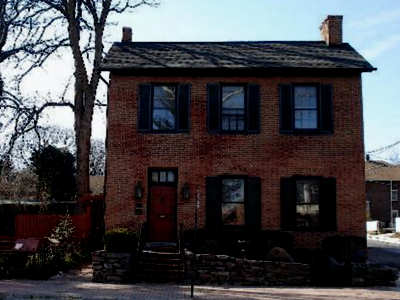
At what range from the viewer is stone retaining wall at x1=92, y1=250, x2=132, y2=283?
1484 centimetres

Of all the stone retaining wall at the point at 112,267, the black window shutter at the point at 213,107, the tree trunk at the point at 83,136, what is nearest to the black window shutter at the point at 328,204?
the black window shutter at the point at 213,107

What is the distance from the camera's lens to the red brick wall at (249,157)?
1781 cm

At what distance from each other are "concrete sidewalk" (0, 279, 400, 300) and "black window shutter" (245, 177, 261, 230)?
359 cm

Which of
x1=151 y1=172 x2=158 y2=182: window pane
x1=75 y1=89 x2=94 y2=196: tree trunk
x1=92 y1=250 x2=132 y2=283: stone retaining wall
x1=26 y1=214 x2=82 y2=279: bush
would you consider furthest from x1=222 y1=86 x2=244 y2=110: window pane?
x1=75 y1=89 x2=94 y2=196: tree trunk

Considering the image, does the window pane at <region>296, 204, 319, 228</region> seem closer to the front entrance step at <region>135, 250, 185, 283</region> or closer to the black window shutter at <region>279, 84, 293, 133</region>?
the black window shutter at <region>279, 84, 293, 133</region>

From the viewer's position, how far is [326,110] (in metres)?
18.1

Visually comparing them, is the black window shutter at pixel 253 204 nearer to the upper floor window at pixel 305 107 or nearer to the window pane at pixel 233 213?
the window pane at pixel 233 213

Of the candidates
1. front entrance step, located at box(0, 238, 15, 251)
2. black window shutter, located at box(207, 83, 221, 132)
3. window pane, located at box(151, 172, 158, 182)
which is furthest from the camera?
black window shutter, located at box(207, 83, 221, 132)

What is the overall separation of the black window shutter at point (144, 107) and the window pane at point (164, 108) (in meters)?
0.25

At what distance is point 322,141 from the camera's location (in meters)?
18.0

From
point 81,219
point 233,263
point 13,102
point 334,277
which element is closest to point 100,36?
point 13,102

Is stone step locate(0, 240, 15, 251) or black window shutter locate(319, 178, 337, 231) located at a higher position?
black window shutter locate(319, 178, 337, 231)

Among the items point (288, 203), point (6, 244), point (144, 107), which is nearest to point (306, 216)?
point (288, 203)

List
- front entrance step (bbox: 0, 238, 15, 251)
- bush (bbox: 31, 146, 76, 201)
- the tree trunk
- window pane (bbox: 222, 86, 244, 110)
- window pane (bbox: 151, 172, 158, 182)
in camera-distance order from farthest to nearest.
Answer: bush (bbox: 31, 146, 76, 201) < the tree trunk < window pane (bbox: 222, 86, 244, 110) < window pane (bbox: 151, 172, 158, 182) < front entrance step (bbox: 0, 238, 15, 251)
